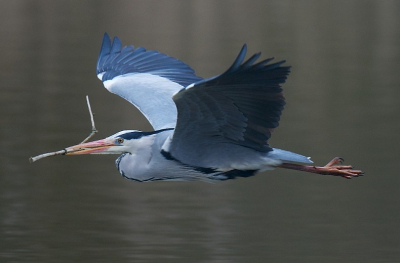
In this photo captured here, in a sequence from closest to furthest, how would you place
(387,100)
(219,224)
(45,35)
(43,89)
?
(219,224) → (387,100) → (43,89) → (45,35)

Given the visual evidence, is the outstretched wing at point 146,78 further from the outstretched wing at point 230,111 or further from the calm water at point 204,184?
the calm water at point 204,184

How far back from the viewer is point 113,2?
31.2 metres

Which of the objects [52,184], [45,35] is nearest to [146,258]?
[52,184]

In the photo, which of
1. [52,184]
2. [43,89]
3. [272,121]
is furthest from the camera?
[43,89]

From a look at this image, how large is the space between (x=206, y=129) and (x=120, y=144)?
678 mm

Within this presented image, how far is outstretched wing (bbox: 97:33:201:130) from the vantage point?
7010 mm

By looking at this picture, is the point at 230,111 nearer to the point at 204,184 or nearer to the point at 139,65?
the point at 139,65

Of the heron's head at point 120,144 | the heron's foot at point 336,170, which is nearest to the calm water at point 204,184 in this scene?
the heron's foot at point 336,170

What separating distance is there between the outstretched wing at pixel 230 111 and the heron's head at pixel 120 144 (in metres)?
0.23

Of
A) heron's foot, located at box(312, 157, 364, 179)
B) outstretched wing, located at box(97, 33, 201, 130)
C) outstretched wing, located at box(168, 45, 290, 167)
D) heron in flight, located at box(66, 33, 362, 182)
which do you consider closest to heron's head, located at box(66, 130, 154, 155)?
heron in flight, located at box(66, 33, 362, 182)

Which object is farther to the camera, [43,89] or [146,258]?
[43,89]

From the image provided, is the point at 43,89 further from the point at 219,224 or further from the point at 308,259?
the point at 308,259

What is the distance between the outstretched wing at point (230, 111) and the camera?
5312 mm

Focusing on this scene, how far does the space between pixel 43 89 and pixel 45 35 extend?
797 cm
